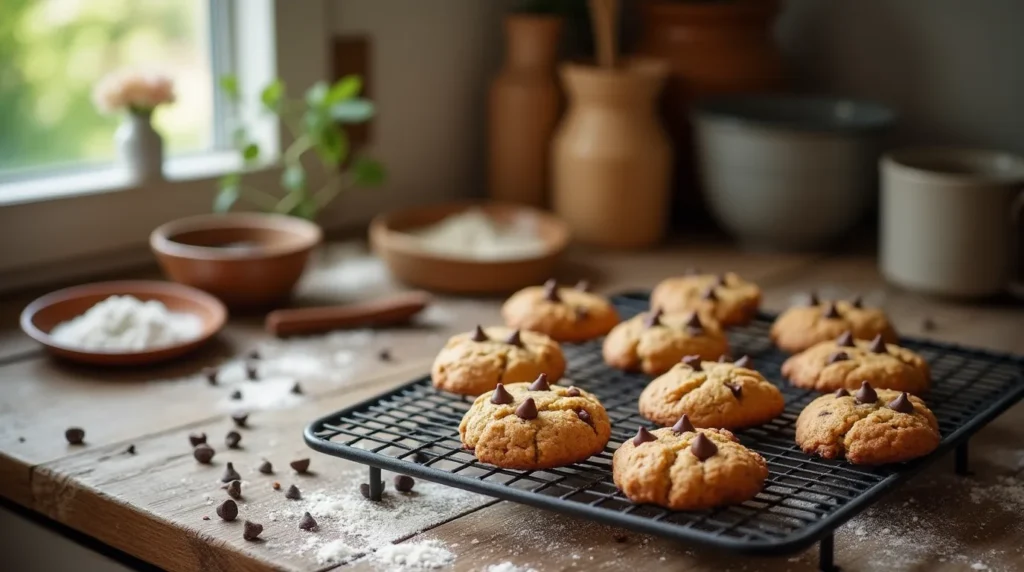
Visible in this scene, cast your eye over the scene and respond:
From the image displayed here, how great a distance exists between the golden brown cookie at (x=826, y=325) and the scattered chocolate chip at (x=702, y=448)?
0.43m

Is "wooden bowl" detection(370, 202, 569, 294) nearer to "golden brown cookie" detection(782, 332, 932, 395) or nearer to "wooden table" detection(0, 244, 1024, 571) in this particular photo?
"wooden table" detection(0, 244, 1024, 571)

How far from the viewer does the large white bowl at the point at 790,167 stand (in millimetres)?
1916

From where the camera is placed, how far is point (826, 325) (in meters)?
1.42

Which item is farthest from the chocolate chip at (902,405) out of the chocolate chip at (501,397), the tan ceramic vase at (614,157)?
the tan ceramic vase at (614,157)

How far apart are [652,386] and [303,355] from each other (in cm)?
52

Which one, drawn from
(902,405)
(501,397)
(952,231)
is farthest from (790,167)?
(501,397)

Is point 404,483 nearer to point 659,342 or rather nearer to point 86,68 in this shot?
point 659,342

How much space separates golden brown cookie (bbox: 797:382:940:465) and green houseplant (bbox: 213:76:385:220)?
98cm

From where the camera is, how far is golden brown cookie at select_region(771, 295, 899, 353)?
1.42 metres

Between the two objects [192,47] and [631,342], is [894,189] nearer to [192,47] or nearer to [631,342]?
[631,342]

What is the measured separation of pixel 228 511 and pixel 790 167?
1.16m

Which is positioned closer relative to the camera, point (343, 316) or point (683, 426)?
point (683, 426)

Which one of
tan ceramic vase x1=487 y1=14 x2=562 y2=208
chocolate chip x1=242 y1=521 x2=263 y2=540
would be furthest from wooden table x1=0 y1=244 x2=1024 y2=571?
tan ceramic vase x1=487 y1=14 x2=562 y2=208

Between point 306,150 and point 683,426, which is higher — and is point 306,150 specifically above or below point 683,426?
above
